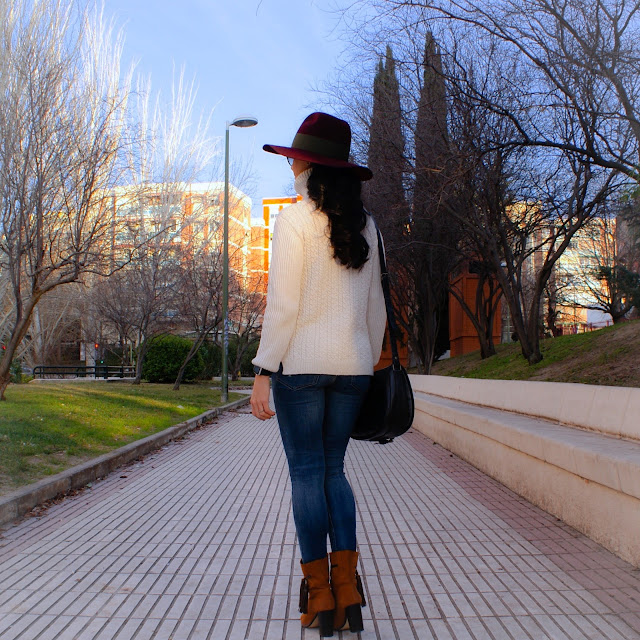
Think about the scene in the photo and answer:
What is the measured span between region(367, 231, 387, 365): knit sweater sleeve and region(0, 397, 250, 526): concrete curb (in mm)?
3390

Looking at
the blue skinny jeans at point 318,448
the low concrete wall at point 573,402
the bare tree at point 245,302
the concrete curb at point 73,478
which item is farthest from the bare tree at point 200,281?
the blue skinny jeans at point 318,448

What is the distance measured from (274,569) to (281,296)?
6.13ft

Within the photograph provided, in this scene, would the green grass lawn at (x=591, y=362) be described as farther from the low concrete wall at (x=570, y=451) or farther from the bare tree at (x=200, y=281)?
the bare tree at (x=200, y=281)

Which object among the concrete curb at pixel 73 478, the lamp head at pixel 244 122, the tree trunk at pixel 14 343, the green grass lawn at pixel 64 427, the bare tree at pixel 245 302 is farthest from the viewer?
the bare tree at pixel 245 302

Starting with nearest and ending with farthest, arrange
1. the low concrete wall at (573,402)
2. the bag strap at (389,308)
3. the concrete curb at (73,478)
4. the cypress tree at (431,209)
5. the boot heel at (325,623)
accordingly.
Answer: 1. the boot heel at (325,623)
2. the bag strap at (389,308)
3. the concrete curb at (73,478)
4. the low concrete wall at (573,402)
5. the cypress tree at (431,209)

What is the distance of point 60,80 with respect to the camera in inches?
424

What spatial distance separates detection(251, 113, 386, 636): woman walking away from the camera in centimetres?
291

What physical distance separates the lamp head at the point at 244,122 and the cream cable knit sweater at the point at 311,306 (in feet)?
59.6

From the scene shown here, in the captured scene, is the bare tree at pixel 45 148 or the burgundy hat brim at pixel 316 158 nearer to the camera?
the burgundy hat brim at pixel 316 158

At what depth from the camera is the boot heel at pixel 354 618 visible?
290cm

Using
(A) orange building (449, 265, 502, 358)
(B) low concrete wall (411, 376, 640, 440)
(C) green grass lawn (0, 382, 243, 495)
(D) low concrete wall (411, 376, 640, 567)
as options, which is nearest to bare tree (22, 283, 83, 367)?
(A) orange building (449, 265, 502, 358)

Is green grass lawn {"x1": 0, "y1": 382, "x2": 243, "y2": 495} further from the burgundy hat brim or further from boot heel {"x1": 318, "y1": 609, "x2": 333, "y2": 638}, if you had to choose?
the burgundy hat brim

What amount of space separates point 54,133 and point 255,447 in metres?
5.77

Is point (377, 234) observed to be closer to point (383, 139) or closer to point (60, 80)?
point (60, 80)
